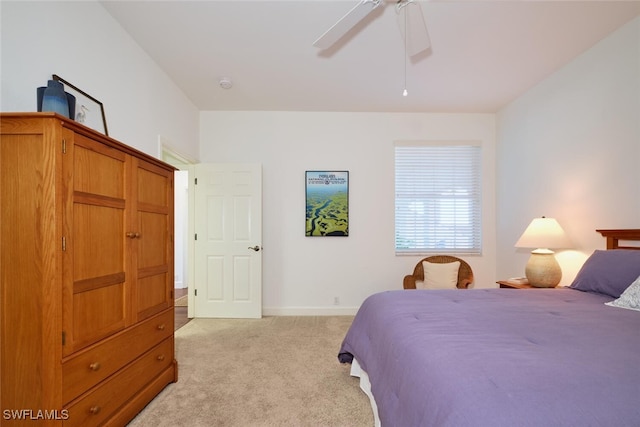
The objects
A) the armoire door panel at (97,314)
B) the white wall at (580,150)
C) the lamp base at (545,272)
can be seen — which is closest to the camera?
the armoire door panel at (97,314)

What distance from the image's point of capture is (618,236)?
228 cm

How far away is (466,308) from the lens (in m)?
1.73

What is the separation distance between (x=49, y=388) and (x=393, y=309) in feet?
5.44

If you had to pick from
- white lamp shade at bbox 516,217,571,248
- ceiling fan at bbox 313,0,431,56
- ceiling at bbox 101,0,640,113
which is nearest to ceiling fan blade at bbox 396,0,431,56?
ceiling fan at bbox 313,0,431,56

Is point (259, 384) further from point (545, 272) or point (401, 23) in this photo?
point (401, 23)

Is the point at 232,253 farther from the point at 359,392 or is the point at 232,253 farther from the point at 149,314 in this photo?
the point at 359,392

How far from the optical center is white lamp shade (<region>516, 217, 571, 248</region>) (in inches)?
103

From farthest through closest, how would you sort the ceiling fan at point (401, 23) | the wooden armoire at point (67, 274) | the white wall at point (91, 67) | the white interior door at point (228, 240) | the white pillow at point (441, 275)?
the white interior door at point (228, 240) → the white pillow at point (441, 275) → the ceiling fan at point (401, 23) → the white wall at point (91, 67) → the wooden armoire at point (67, 274)

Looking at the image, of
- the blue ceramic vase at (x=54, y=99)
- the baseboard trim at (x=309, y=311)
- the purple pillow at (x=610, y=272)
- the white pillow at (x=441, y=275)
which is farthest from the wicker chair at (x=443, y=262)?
the blue ceramic vase at (x=54, y=99)

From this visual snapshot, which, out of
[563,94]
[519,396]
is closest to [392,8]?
[563,94]

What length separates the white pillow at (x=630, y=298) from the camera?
66.4 inches

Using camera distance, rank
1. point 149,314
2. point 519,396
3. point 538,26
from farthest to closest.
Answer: point 538,26 < point 149,314 < point 519,396

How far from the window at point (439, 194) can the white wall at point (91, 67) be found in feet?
9.55

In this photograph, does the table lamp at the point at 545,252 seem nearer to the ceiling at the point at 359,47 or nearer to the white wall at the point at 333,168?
the white wall at the point at 333,168
